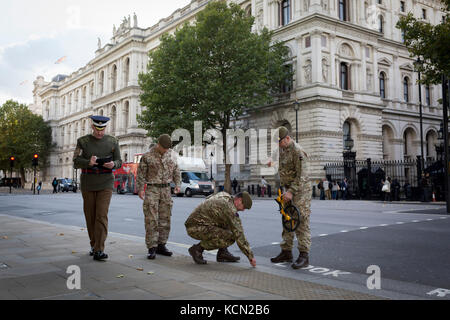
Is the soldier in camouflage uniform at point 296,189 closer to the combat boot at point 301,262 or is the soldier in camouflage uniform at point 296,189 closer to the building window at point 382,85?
the combat boot at point 301,262

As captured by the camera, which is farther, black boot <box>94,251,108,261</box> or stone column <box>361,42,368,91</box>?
stone column <box>361,42,368,91</box>

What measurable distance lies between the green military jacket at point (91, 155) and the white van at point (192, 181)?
1003 inches

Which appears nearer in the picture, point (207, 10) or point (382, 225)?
point (382, 225)

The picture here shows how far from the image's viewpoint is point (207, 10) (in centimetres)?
3072

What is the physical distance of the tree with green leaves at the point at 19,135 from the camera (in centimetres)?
6938

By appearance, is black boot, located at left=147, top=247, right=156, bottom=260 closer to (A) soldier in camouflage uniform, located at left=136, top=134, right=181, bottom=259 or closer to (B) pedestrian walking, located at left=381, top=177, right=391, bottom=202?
(A) soldier in camouflage uniform, located at left=136, top=134, right=181, bottom=259

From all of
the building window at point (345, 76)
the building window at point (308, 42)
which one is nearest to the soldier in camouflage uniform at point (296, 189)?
the building window at point (308, 42)

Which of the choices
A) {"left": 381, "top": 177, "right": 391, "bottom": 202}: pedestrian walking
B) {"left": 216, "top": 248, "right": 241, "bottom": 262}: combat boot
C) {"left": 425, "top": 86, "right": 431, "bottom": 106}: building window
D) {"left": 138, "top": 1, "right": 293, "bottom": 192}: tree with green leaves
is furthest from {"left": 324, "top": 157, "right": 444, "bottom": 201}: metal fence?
{"left": 216, "top": 248, "right": 241, "bottom": 262}: combat boot

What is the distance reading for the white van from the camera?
31531 mm

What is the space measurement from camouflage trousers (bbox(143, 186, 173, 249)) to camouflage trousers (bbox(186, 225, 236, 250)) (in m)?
0.82

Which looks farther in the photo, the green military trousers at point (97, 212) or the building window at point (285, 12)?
the building window at point (285, 12)
